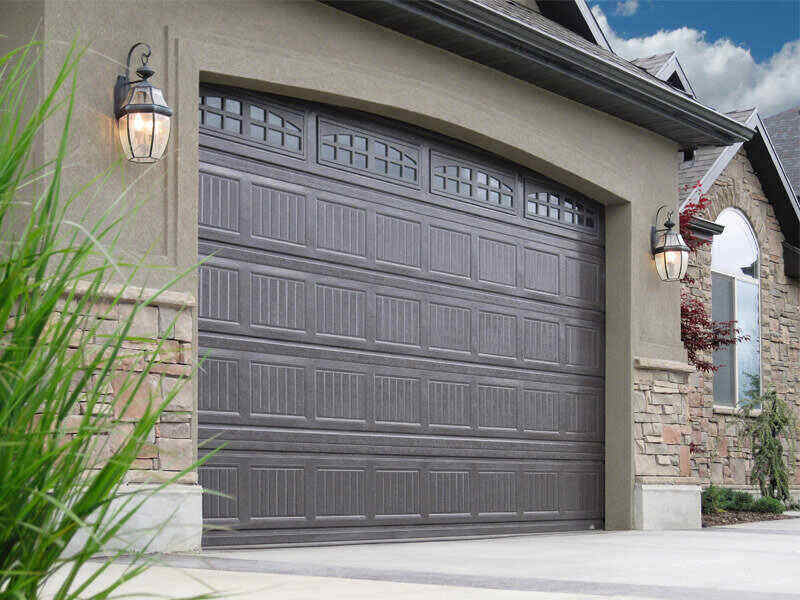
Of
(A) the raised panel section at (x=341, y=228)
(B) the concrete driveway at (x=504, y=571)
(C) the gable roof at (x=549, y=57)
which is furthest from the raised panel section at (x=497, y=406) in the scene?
(C) the gable roof at (x=549, y=57)

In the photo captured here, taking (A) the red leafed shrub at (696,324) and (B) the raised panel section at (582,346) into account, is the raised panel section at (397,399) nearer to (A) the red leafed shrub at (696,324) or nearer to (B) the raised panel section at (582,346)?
(B) the raised panel section at (582,346)

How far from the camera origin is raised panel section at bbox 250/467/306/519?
7090 millimetres

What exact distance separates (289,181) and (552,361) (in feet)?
11.1

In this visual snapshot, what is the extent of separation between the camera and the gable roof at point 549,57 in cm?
794

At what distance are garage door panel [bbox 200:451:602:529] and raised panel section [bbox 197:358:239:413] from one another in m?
0.33

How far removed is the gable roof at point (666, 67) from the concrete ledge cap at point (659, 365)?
11.9ft

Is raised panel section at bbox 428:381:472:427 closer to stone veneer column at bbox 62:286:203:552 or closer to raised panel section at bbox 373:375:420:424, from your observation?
raised panel section at bbox 373:375:420:424

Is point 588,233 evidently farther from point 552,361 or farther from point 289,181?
point 289,181

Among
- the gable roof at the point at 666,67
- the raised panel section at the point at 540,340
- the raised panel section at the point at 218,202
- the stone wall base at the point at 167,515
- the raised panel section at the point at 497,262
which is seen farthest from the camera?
the gable roof at the point at 666,67

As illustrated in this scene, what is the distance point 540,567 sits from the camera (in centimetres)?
601

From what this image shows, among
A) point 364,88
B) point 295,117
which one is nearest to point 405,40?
point 364,88

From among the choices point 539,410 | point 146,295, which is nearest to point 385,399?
point 539,410

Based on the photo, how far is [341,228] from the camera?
25.6ft

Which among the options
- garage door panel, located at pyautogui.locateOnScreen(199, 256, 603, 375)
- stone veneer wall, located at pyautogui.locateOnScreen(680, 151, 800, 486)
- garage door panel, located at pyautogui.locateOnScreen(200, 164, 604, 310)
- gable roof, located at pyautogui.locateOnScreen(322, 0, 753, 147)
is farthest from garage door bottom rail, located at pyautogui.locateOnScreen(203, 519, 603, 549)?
gable roof, located at pyautogui.locateOnScreen(322, 0, 753, 147)
